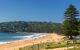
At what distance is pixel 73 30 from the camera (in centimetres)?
5888

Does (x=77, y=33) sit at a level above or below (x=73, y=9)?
below

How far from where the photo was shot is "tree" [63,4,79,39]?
58844 millimetres

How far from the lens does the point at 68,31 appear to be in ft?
193

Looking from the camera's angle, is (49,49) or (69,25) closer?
(49,49)

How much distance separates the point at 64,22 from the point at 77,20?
341 centimetres

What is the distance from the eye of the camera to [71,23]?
6078 cm

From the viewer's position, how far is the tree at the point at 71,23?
58.8 meters

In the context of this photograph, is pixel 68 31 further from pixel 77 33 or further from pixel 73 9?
pixel 73 9

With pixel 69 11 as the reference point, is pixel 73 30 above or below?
below

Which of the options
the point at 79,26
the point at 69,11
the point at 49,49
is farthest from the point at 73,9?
the point at 49,49

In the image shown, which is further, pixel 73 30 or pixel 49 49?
pixel 73 30

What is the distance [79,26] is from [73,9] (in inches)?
201

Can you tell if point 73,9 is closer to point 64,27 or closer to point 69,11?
point 69,11

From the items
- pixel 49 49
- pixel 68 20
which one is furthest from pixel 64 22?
pixel 49 49
